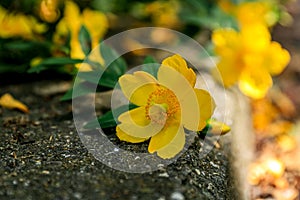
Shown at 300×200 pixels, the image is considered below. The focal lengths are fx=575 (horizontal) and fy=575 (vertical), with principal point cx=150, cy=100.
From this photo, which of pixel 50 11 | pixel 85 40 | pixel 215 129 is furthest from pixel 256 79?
pixel 50 11

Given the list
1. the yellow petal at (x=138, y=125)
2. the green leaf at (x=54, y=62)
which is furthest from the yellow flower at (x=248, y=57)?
the yellow petal at (x=138, y=125)

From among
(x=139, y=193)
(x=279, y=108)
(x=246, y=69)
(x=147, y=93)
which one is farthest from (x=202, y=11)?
(x=139, y=193)

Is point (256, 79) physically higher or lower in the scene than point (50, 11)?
lower

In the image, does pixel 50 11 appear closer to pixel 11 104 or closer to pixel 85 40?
pixel 85 40

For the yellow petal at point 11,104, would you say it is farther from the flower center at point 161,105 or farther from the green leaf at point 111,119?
the flower center at point 161,105

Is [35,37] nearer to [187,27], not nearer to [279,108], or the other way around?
[187,27]
